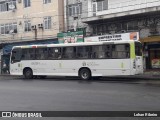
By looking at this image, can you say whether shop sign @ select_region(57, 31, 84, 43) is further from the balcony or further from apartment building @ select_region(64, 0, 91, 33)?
the balcony

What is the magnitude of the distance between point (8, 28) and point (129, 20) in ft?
57.0

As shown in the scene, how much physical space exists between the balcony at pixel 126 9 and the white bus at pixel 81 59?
5642mm

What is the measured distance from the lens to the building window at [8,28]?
41812mm

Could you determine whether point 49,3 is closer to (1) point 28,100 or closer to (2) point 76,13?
(2) point 76,13

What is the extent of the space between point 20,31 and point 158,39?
18.1 meters

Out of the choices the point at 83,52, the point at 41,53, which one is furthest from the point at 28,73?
the point at 83,52

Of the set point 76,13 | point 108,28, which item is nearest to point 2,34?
point 76,13

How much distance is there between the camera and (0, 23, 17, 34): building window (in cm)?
4181

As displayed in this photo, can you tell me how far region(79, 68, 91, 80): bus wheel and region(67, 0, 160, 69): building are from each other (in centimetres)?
731

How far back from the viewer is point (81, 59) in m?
25.0

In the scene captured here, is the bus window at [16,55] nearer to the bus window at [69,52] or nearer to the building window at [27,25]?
the bus window at [69,52]

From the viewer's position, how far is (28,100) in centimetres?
1377

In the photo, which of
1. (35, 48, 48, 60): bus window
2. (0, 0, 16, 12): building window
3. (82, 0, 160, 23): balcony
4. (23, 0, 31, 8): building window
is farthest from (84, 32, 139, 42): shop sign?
(0, 0, 16, 12): building window

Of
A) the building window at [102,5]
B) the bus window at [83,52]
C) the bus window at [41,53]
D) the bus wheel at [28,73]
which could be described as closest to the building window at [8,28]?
the building window at [102,5]
